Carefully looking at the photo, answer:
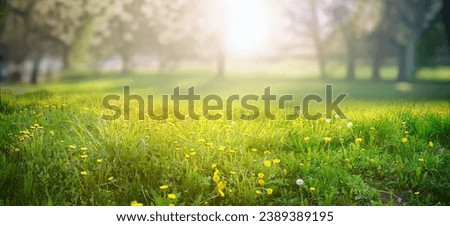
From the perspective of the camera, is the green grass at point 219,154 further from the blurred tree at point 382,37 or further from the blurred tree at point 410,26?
the blurred tree at point 410,26

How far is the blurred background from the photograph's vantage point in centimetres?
523

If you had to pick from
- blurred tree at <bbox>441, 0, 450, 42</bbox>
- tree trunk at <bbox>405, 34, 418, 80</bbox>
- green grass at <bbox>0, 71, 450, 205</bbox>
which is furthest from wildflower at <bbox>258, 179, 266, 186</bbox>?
blurred tree at <bbox>441, 0, 450, 42</bbox>

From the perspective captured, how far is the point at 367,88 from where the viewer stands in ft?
17.3

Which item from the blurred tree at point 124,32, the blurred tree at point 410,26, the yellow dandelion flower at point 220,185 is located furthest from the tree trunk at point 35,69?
the blurred tree at point 410,26

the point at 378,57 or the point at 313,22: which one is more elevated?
the point at 313,22

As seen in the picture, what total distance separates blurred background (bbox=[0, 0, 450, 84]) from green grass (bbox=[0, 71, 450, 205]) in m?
0.28

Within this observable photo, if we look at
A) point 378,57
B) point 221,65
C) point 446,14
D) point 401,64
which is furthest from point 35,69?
point 446,14

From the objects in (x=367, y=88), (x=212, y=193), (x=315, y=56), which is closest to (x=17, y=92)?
(x=212, y=193)

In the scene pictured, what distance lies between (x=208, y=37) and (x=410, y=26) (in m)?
2.51

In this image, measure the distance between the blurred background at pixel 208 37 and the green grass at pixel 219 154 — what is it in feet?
0.90

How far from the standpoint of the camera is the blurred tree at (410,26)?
5316 mm

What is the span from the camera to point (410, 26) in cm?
537

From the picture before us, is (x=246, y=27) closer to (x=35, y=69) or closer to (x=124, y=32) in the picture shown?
(x=124, y=32)
